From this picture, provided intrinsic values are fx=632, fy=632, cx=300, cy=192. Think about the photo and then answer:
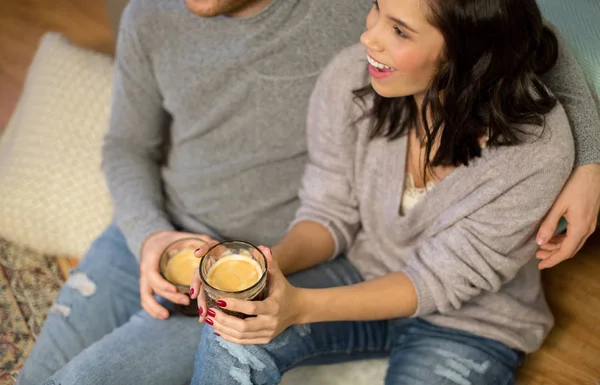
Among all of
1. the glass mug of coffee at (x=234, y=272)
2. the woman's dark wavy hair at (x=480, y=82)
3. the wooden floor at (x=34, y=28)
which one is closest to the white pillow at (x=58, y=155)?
the wooden floor at (x=34, y=28)

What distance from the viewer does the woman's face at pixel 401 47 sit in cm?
97

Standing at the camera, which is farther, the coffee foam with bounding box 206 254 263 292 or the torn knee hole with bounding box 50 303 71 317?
the torn knee hole with bounding box 50 303 71 317

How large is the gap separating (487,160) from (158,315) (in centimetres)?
72

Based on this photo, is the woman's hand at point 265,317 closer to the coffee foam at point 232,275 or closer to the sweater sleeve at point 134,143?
the coffee foam at point 232,275

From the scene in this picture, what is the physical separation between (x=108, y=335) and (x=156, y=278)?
0.16 m

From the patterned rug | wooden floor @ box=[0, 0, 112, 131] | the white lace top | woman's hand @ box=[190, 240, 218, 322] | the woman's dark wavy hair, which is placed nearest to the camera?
the woman's dark wavy hair

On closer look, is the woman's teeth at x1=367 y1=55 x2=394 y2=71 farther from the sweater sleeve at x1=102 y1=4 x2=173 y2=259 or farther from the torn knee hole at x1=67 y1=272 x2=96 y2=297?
the torn knee hole at x1=67 y1=272 x2=96 y2=297

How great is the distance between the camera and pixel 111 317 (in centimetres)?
142

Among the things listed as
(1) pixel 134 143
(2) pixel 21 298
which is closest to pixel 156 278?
(1) pixel 134 143

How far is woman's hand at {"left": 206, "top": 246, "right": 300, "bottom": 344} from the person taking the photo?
1.02m

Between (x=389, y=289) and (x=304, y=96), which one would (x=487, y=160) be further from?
(x=304, y=96)

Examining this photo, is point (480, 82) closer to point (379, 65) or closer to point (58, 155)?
point (379, 65)

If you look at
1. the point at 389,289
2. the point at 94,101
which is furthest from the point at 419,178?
the point at 94,101

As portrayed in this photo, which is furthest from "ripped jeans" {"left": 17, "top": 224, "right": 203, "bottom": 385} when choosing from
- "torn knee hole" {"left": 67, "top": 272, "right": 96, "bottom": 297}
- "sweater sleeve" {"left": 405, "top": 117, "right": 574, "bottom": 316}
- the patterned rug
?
"sweater sleeve" {"left": 405, "top": 117, "right": 574, "bottom": 316}
